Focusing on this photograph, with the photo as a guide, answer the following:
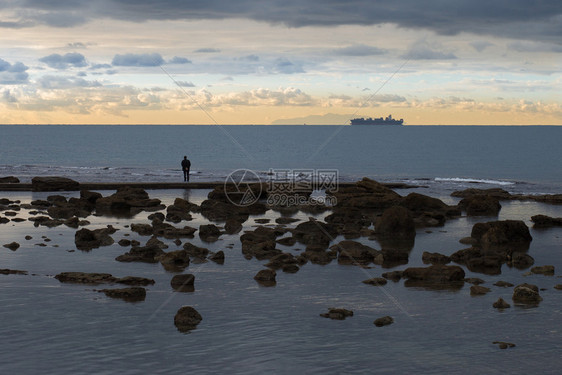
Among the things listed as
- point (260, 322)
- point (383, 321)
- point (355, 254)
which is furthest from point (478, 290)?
point (260, 322)

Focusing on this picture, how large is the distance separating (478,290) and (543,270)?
5.53m

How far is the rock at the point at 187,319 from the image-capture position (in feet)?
69.9

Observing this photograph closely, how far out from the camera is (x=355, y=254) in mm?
32656

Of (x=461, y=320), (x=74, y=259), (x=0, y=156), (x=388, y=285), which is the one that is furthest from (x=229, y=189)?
(x=0, y=156)

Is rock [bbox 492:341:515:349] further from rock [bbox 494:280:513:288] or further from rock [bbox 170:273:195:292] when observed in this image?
rock [bbox 170:273:195:292]

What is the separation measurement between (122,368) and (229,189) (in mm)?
39158

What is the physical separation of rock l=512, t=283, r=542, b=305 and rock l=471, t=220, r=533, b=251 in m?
11.9

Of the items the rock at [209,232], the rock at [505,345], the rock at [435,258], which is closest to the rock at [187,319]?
the rock at [505,345]

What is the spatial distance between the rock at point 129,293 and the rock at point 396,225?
18565 millimetres

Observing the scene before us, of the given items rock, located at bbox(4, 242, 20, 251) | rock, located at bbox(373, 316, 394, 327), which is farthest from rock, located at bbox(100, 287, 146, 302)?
rock, located at bbox(4, 242, 20, 251)

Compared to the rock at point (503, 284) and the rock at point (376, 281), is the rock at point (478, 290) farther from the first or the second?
the rock at point (376, 281)

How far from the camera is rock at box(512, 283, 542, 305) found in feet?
81.1

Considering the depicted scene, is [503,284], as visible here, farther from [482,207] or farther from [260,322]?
[482,207]

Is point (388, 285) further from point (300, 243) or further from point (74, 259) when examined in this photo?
point (74, 259)
